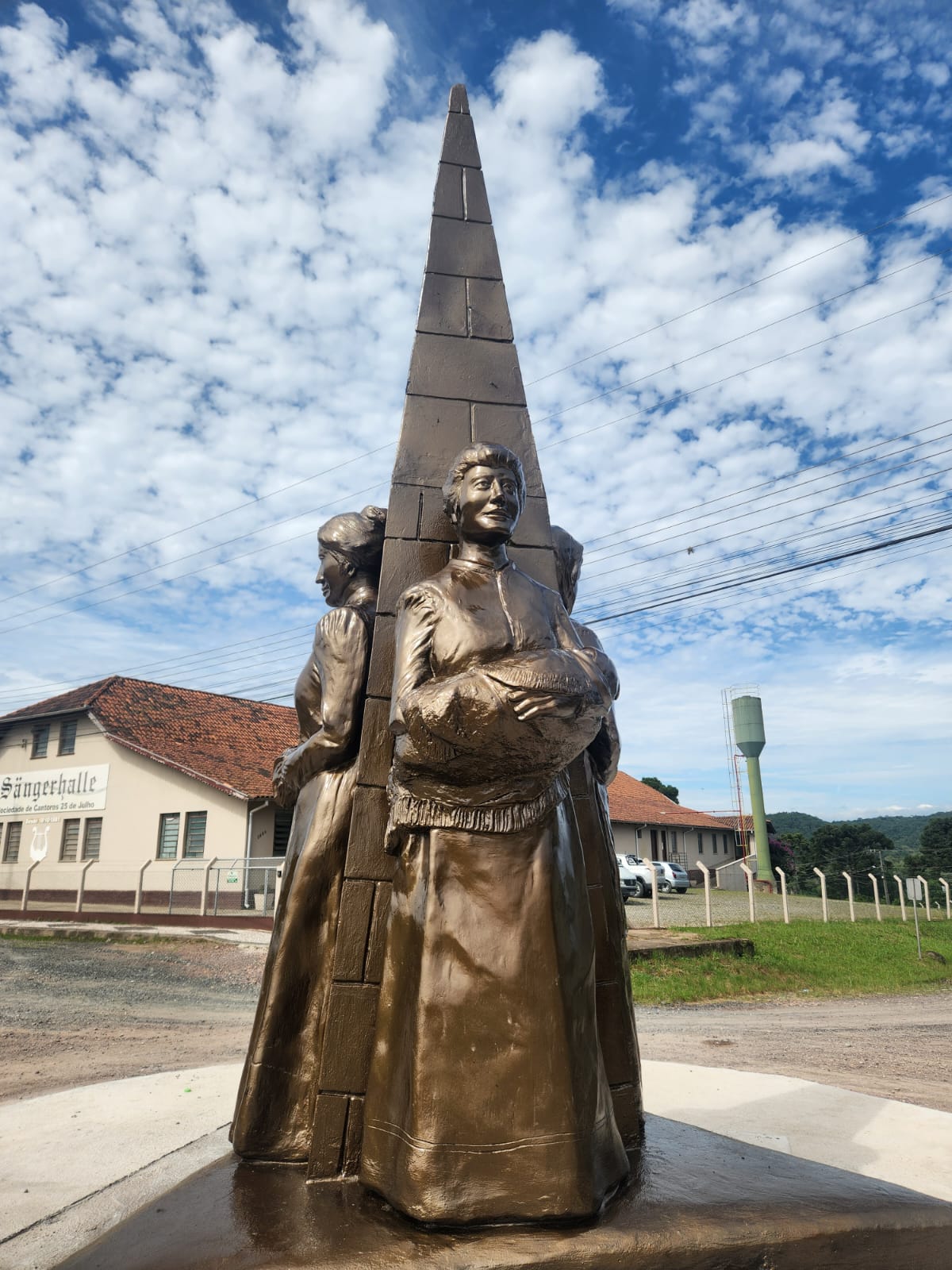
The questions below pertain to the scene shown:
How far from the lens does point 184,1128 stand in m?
4.11

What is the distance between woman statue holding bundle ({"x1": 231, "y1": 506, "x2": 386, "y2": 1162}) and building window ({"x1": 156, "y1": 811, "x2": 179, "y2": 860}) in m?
20.0

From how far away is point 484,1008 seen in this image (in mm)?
2270

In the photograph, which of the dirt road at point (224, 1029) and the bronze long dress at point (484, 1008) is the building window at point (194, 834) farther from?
the bronze long dress at point (484, 1008)

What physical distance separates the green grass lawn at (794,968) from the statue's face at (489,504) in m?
9.16

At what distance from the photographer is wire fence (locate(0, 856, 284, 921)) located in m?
18.5

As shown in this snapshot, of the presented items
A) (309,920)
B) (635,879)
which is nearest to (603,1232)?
(309,920)

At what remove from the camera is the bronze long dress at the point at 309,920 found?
2.83 meters

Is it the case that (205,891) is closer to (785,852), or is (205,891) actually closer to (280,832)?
(280,832)

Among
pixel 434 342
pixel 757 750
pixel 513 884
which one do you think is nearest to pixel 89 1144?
pixel 513 884

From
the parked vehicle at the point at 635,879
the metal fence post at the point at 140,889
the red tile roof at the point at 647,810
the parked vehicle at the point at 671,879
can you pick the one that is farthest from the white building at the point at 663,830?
the metal fence post at the point at 140,889

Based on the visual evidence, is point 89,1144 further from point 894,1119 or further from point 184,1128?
point 894,1119

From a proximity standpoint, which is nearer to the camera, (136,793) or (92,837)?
(136,793)

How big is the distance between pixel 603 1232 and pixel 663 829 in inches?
1307

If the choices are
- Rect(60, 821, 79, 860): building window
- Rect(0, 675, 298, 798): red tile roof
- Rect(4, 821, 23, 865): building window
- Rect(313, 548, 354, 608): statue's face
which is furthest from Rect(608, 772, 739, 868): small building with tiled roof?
Rect(313, 548, 354, 608): statue's face
